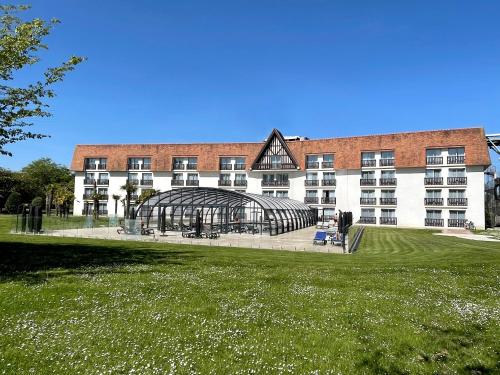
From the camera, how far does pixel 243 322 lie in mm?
8164

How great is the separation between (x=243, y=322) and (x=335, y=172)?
53955 millimetres

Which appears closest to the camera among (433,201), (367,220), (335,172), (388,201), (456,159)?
(456,159)

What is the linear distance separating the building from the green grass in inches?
1706

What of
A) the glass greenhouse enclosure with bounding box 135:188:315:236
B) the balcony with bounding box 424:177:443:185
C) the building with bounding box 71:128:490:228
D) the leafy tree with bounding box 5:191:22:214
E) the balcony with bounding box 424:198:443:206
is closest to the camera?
the glass greenhouse enclosure with bounding box 135:188:315:236

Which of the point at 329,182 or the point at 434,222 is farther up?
the point at 329,182

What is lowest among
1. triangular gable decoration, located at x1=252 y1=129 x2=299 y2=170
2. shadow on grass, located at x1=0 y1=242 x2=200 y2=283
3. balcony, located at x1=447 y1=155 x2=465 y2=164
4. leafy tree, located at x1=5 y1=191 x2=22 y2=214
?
shadow on grass, located at x1=0 y1=242 x2=200 y2=283

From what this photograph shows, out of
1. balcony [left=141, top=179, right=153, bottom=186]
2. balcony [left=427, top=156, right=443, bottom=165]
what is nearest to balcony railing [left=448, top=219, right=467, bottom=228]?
balcony [left=427, top=156, right=443, bottom=165]

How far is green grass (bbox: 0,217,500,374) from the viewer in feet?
21.2

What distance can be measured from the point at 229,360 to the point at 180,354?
2.86ft

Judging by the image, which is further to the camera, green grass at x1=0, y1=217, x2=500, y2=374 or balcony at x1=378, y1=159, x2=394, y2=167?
balcony at x1=378, y1=159, x2=394, y2=167

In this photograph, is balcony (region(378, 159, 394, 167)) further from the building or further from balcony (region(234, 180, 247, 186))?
balcony (region(234, 180, 247, 186))

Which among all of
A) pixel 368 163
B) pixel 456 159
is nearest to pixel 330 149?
→ pixel 368 163

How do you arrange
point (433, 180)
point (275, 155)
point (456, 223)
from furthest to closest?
point (275, 155) → point (433, 180) → point (456, 223)

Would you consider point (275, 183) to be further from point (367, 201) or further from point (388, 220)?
point (388, 220)
